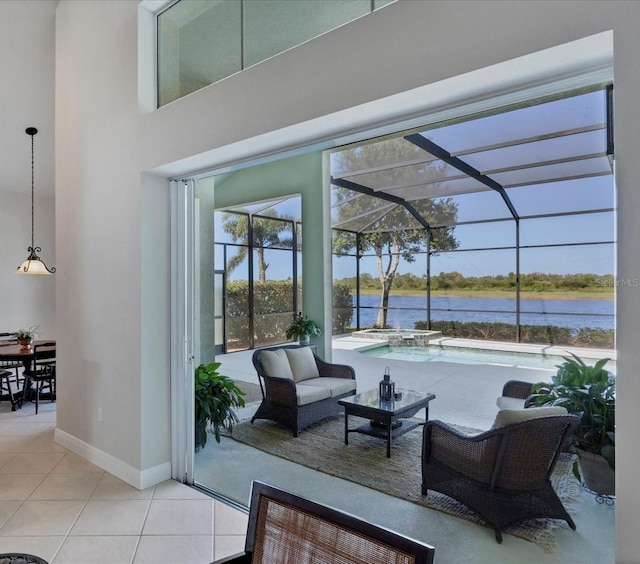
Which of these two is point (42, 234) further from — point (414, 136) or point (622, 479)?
point (622, 479)

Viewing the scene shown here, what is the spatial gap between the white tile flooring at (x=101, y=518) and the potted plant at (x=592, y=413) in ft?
6.32

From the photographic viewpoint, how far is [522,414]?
2396mm

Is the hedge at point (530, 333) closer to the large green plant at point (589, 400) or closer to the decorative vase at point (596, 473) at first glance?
the large green plant at point (589, 400)

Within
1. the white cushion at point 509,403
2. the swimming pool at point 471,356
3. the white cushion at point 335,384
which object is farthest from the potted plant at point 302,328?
the white cushion at point 509,403

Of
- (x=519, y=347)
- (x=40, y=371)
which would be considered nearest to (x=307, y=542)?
(x=519, y=347)

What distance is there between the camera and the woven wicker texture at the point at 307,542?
115 centimetres

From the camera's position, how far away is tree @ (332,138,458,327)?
2.65 metres

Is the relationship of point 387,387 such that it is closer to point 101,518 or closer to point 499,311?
point 499,311

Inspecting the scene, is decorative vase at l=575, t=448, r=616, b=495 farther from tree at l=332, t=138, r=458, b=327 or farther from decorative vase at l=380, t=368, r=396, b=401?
decorative vase at l=380, t=368, r=396, b=401

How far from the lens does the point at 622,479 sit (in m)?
1.55

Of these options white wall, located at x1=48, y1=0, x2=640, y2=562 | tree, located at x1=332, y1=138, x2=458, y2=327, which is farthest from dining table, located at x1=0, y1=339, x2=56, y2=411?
tree, located at x1=332, y1=138, x2=458, y2=327

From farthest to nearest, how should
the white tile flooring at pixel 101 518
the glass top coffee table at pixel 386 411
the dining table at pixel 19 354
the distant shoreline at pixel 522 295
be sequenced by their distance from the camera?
the dining table at pixel 19 354 → the glass top coffee table at pixel 386 411 → the white tile flooring at pixel 101 518 → the distant shoreline at pixel 522 295

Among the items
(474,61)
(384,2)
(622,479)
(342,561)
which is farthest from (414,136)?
(342,561)

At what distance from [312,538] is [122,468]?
282 cm
